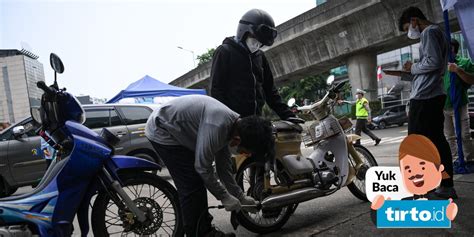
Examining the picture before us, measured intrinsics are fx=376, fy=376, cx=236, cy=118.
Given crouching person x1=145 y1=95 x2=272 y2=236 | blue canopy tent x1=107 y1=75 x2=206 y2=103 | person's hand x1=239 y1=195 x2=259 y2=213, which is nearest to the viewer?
crouching person x1=145 y1=95 x2=272 y2=236

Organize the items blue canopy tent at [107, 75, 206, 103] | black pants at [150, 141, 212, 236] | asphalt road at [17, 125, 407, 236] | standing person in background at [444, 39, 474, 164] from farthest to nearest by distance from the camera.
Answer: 1. blue canopy tent at [107, 75, 206, 103]
2. standing person in background at [444, 39, 474, 164]
3. asphalt road at [17, 125, 407, 236]
4. black pants at [150, 141, 212, 236]

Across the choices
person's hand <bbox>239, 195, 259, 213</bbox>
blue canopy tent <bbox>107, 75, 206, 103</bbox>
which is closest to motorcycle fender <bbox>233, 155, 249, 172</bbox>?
person's hand <bbox>239, 195, 259, 213</bbox>

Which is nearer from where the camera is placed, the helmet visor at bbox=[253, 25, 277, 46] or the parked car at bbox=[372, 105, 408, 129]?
the helmet visor at bbox=[253, 25, 277, 46]

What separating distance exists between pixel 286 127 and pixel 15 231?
6.89ft

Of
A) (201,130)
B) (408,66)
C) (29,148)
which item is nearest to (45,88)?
(201,130)

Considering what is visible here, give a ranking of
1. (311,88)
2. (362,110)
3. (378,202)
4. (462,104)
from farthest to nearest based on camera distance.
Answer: (311,88) < (362,110) < (462,104) < (378,202)

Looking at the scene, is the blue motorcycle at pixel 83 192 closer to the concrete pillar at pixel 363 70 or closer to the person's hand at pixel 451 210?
the person's hand at pixel 451 210

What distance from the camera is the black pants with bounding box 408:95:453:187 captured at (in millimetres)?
3281

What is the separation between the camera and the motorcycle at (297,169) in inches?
119

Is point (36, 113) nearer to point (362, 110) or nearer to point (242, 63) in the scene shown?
point (242, 63)

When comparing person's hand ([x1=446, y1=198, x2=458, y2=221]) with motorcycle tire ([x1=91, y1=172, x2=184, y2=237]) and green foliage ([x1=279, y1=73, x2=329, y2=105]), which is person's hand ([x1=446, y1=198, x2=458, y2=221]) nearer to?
motorcycle tire ([x1=91, y1=172, x2=184, y2=237])

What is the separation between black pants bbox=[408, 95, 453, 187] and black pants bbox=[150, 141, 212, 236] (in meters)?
2.04

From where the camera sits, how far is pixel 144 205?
2695 millimetres

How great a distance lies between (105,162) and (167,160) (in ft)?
1.48
